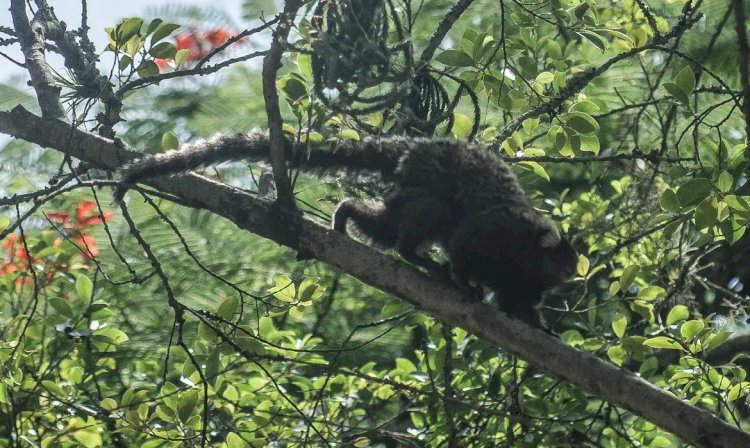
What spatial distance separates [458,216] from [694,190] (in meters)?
1.83

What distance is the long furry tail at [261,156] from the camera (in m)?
4.38

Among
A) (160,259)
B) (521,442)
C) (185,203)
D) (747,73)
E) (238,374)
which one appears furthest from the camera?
(160,259)

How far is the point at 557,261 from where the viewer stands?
5.54 meters

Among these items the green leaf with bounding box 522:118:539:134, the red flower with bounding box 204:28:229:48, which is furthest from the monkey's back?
the red flower with bounding box 204:28:229:48

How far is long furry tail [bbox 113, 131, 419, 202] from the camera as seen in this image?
438 centimetres

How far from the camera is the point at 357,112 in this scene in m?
4.21

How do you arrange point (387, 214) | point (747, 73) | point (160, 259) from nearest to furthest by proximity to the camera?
point (747, 73) → point (387, 214) → point (160, 259)

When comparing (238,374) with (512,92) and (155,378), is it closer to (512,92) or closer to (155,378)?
(155,378)

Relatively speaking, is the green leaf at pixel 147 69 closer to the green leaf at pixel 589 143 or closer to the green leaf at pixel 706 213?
the green leaf at pixel 589 143

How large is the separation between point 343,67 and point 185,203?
1.00 metres

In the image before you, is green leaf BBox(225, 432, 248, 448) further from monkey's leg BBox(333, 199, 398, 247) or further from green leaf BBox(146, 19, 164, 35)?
green leaf BBox(146, 19, 164, 35)

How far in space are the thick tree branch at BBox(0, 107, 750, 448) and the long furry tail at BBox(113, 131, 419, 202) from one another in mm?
111

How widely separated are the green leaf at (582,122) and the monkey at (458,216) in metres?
0.86

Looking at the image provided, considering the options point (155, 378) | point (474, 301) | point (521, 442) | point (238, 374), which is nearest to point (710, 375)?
point (521, 442)
